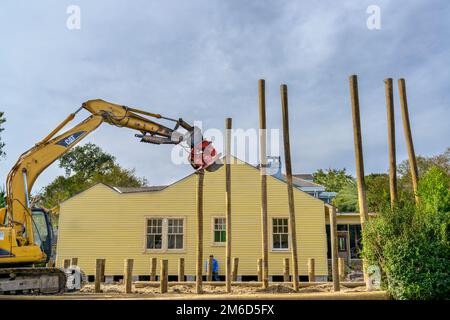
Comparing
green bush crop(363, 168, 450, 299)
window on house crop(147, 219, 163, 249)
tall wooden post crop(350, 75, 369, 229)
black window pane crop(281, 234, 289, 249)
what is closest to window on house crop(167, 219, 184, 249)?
window on house crop(147, 219, 163, 249)

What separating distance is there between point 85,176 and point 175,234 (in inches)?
1303

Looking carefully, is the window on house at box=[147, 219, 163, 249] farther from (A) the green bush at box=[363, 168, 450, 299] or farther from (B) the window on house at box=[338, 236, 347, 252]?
(A) the green bush at box=[363, 168, 450, 299]

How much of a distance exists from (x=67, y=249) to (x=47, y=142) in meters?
12.1

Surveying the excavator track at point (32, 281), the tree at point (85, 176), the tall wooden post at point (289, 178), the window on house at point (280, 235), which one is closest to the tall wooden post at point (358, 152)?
the tall wooden post at point (289, 178)

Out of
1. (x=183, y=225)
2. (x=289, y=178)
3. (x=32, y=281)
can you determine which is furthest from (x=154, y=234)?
(x=289, y=178)

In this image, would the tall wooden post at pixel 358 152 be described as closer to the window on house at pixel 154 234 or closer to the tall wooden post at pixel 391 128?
the tall wooden post at pixel 391 128

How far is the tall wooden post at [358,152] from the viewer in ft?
34.2

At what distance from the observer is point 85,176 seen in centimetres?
5172

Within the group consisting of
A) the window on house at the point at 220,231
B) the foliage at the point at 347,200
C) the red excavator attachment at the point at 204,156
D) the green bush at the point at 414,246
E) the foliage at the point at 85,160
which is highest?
the foliage at the point at 85,160

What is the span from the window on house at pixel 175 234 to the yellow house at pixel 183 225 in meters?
0.05

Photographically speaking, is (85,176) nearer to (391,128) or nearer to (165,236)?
(165,236)

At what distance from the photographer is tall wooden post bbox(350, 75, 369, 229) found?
10.4 meters

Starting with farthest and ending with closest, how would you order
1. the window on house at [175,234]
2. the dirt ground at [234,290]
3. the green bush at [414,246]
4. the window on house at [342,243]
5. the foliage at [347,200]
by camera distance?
1. the foliage at [347,200]
2. the window on house at [342,243]
3. the window on house at [175,234]
4. the dirt ground at [234,290]
5. the green bush at [414,246]

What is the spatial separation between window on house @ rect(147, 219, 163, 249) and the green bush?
13.8 m
